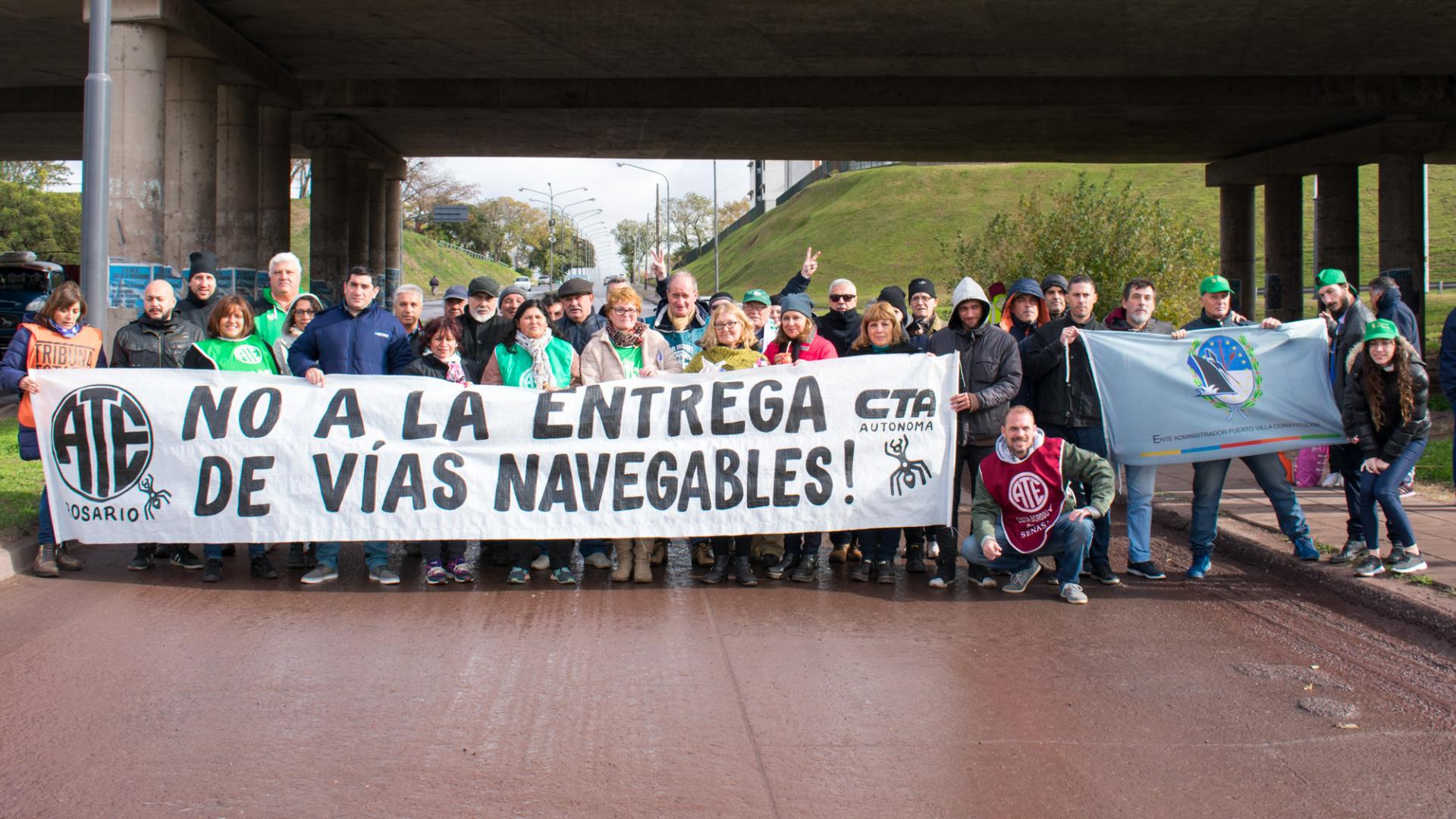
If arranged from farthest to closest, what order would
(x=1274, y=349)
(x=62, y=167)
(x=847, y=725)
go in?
(x=62, y=167) < (x=1274, y=349) < (x=847, y=725)

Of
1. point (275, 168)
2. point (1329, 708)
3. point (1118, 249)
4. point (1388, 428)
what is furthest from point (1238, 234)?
point (1329, 708)

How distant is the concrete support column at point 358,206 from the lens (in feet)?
112

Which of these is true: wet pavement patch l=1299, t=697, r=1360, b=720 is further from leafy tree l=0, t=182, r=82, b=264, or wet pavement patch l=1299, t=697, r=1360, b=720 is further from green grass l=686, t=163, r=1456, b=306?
leafy tree l=0, t=182, r=82, b=264

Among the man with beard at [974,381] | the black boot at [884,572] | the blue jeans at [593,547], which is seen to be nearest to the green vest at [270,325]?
the blue jeans at [593,547]

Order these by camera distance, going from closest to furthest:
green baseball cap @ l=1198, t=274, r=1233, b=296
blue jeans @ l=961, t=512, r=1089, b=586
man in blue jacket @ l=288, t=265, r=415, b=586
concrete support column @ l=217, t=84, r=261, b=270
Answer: blue jeans @ l=961, t=512, r=1089, b=586
man in blue jacket @ l=288, t=265, r=415, b=586
green baseball cap @ l=1198, t=274, r=1233, b=296
concrete support column @ l=217, t=84, r=261, b=270

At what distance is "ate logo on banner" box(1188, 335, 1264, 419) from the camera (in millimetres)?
8633

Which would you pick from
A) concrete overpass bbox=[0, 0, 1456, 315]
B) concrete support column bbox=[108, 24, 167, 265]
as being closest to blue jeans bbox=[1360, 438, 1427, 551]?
concrete overpass bbox=[0, 0, 1456, 315]

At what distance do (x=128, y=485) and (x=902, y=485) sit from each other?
499cm

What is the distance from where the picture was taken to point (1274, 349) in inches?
345

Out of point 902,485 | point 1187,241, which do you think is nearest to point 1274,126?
point 1187,241

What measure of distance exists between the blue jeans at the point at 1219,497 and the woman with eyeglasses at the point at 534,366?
4123 mm

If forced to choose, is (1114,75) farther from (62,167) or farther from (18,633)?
(62,167)

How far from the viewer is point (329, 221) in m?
30.8

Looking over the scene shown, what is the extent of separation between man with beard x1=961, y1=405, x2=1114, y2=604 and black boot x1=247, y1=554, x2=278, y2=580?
4.45m
